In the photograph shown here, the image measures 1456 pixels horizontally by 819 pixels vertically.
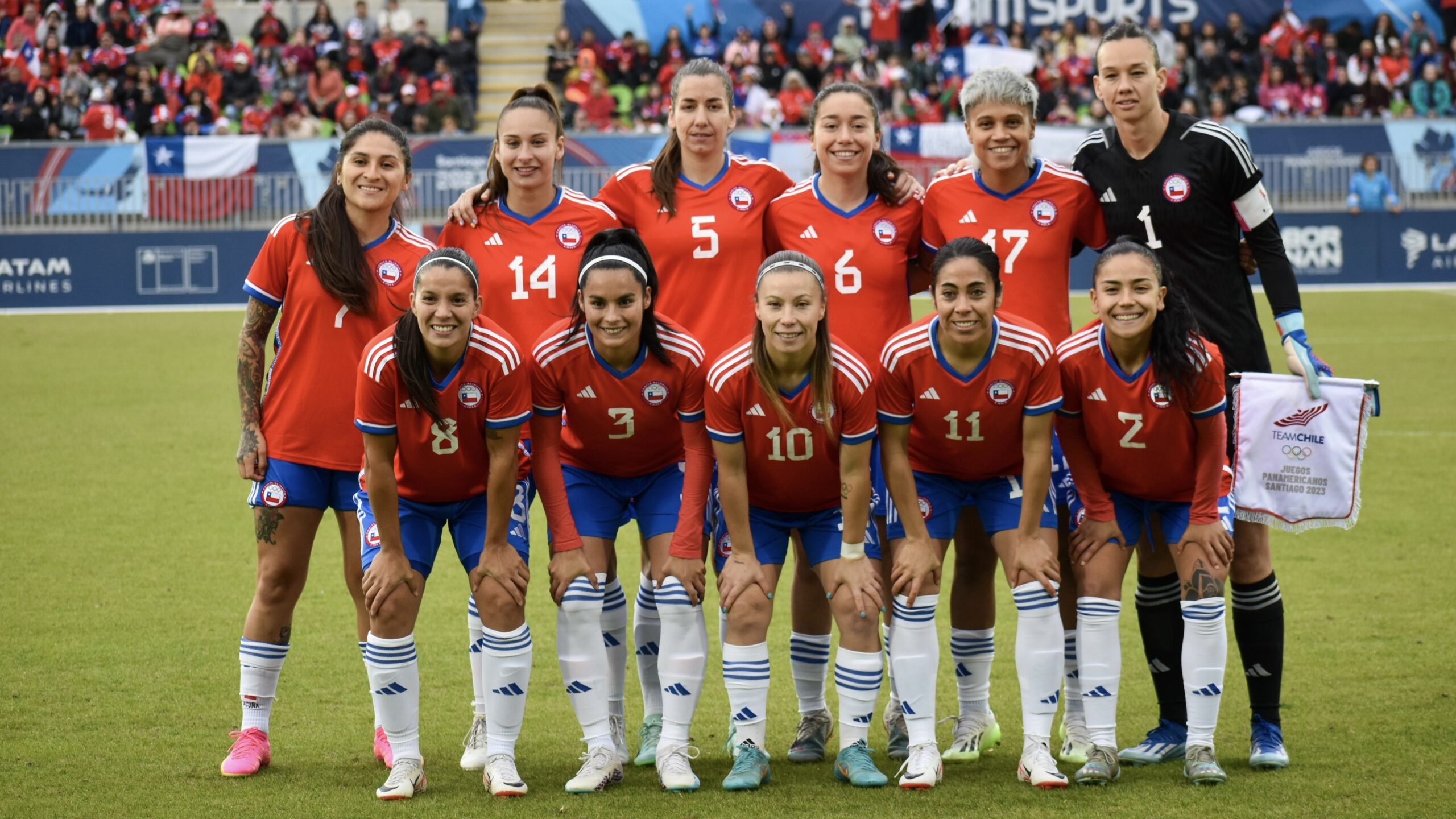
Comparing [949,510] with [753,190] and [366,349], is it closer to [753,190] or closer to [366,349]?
[753,190]

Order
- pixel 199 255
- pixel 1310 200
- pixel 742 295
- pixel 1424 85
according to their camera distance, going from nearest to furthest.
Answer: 1. pixel 742 295
2. pixel 199 255
3. pixel 1310 200
4. pixel 1424 85

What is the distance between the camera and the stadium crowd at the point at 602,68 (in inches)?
987

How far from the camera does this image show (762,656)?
4.58 m

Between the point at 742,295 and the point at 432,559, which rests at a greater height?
the point at 742,295

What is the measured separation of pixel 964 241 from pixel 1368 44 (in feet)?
86.9

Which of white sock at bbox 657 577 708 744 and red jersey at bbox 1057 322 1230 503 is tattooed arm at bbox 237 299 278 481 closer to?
white sock at bbox 657 577 708 744

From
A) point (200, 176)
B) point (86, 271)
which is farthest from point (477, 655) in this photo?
point (200, 176)

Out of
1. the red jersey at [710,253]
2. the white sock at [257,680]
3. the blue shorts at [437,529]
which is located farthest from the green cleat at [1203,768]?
the white sock at [257,680]

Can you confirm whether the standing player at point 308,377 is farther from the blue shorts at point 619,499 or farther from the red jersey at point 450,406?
the blue shorts at point 619,499

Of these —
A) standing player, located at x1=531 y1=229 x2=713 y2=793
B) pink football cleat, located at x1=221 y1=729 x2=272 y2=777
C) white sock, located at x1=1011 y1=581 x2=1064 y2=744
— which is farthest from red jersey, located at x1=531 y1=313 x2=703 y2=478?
pink football cleat, located at x1=221 y1=729 x2=272 y2=777

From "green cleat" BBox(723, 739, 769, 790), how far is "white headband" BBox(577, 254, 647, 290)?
1.57 meters

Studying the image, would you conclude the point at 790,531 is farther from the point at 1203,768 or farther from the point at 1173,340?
the point at 1203,768

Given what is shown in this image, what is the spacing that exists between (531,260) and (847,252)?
1.16 m

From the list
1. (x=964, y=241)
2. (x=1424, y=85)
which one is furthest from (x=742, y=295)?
(x=1424, y=85)
